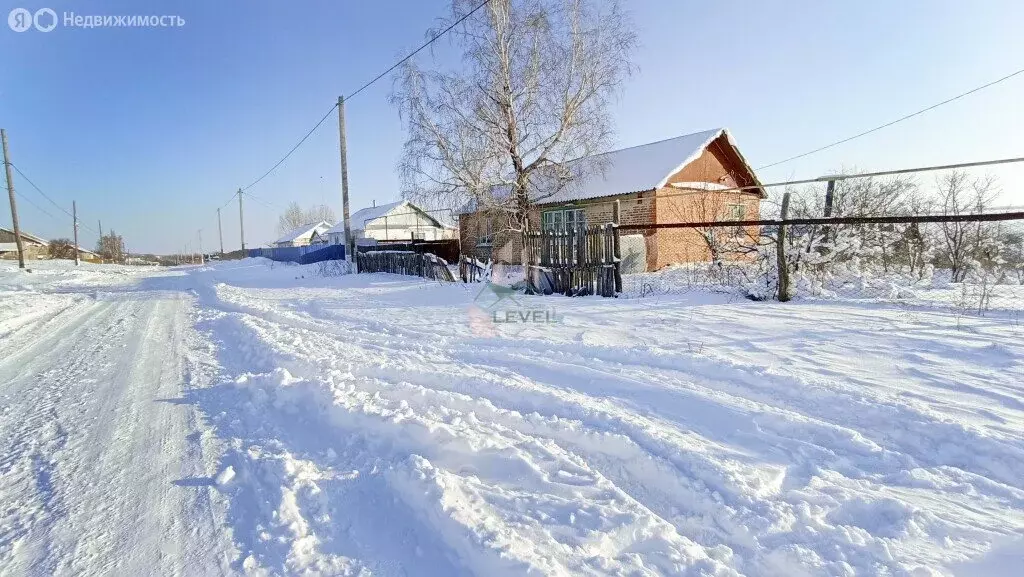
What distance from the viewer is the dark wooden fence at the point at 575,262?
902 centimetres

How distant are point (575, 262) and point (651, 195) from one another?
5.91m

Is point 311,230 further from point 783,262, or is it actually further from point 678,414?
point 678,414

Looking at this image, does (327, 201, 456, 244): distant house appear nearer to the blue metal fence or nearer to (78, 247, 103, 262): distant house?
the blue metal fence

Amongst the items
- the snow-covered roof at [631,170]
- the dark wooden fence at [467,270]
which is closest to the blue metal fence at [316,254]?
the snow-covered roof at [631,170]

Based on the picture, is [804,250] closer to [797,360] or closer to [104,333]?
[797,360]

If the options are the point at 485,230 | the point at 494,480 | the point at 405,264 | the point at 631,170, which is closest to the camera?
the point at 494,480

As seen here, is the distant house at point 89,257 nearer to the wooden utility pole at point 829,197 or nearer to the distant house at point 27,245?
the distant house at point 27,245

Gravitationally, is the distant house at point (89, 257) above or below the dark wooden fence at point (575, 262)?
above

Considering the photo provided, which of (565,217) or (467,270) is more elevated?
(565,217)

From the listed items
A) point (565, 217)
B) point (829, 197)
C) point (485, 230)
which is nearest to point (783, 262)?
point (829, 197)

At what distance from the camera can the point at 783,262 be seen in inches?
289

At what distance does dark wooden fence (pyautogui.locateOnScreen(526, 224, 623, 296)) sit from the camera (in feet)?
29.6

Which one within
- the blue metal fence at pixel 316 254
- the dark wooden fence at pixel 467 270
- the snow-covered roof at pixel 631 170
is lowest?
the dark wooden fence at pixel 467 270

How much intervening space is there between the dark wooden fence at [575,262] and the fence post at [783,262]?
2.77 m
